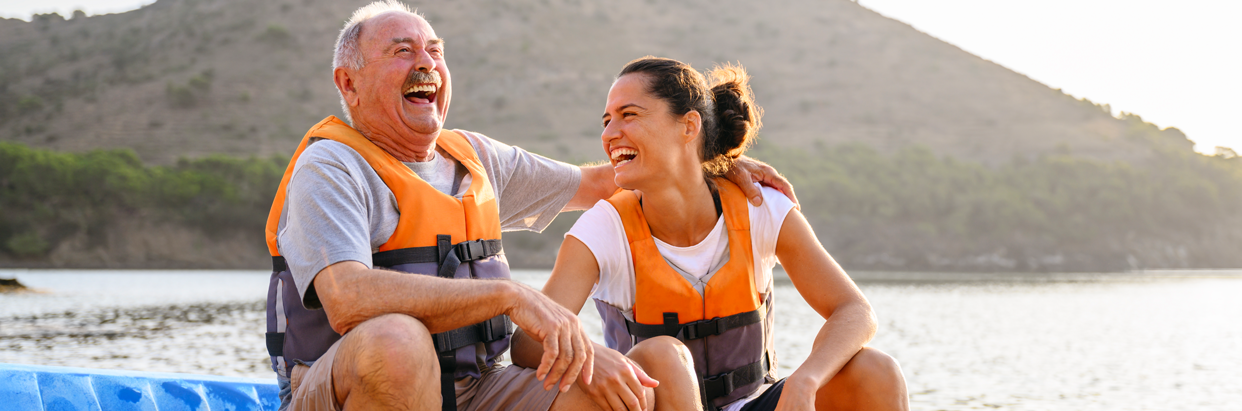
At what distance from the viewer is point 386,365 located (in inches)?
76.7

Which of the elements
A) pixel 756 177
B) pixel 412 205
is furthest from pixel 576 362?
pixel 756 177

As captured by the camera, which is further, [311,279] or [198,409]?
[198,409]

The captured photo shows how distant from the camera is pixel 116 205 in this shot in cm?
4966

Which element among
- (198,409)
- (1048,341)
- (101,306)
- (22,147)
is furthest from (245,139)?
(198,409)

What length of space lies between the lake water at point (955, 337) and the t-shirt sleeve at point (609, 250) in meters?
10.5

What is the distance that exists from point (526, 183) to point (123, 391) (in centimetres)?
192

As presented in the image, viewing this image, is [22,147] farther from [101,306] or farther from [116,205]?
[101,306]

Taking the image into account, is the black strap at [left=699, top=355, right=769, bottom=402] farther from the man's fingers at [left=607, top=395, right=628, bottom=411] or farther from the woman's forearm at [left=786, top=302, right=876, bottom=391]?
the man's fingers at [left=607, top=395, right=628, bottom=411]

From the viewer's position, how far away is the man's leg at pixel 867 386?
2.36 meters

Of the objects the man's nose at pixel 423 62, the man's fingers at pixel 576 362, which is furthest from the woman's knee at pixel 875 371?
the man's nose at pixel 423 62

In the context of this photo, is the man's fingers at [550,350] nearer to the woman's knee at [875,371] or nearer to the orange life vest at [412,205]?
the orange life vest at [412,205]

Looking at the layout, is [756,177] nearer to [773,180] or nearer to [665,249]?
[773,180]

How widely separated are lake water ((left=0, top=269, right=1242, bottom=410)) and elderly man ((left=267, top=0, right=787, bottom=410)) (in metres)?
10.8

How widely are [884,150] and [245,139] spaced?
48397mm
